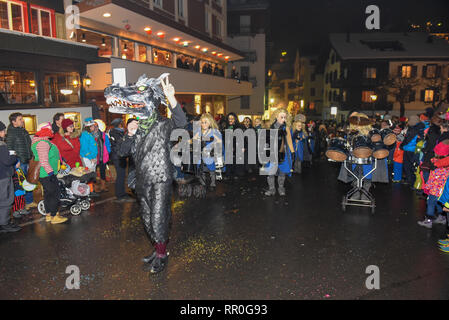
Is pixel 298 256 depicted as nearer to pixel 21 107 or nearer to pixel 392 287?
pixel 392 287

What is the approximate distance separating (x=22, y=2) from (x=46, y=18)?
967 millimetres

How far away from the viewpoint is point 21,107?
11.0 metres

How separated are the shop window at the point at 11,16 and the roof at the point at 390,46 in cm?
3529

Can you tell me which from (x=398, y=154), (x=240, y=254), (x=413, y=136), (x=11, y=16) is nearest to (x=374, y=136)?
(x=413, y=136)

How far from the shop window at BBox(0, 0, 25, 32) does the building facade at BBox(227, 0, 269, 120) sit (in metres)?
23.4

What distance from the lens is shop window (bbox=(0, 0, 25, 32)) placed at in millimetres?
11195

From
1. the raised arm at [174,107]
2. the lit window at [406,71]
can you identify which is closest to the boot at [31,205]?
the raised arm at [174,107]

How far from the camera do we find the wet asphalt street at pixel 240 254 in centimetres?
428

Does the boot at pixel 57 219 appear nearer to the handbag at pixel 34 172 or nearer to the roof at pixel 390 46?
the handbag at pixel 34 172

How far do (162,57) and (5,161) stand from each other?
15.5 meters

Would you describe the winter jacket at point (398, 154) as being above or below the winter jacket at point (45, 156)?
below

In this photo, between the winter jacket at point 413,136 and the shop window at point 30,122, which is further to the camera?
the shop window at point 30,122

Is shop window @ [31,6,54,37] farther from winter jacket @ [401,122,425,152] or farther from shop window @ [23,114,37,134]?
winter jacket @ [401,122,425,152]
